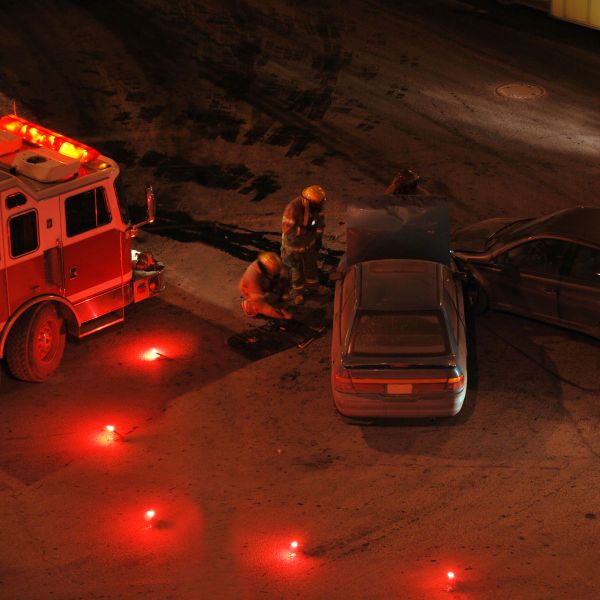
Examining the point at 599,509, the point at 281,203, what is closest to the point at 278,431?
the point at 599,509

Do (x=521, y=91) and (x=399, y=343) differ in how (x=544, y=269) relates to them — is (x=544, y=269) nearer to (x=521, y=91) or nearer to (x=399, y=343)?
(x=399, y=343)

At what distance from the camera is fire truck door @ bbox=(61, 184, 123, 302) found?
11617 mm

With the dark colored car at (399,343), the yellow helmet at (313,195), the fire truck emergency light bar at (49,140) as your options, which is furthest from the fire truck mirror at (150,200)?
the dark colored car at (399,343)

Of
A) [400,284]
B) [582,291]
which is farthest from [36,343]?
[582,291]

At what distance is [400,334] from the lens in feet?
34.6

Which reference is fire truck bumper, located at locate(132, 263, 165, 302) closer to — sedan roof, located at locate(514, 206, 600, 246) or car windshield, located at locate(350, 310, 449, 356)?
car windshield, located at locate(350, 310, 449, 356)

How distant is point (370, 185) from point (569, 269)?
17.1 feet

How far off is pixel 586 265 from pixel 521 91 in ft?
29.4

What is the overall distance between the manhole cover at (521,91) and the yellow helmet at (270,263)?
9048mm

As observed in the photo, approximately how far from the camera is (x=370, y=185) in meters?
16.6

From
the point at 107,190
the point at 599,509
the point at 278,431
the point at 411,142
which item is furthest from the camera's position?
the point at 411,142

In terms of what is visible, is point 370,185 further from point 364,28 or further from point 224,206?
point 364,28

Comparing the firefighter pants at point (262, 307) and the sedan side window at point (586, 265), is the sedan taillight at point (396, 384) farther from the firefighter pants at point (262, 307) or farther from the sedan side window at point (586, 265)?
the firefighter pants at point (262, 307)

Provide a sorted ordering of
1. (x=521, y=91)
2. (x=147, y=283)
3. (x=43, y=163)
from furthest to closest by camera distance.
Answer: (x=521, y=91), (x=147, y=283), (x=43, y=163)
